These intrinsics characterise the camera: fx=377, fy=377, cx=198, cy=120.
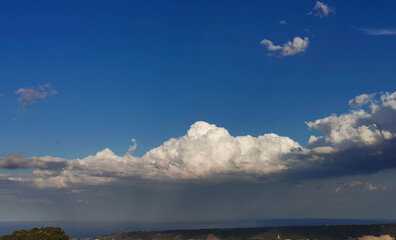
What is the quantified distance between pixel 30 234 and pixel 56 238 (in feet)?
29.2

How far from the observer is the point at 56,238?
13612 cm

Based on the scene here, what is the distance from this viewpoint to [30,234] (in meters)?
133

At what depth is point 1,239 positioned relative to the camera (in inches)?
5221

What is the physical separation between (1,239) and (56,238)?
724 inches

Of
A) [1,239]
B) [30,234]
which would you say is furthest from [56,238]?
[1,239]

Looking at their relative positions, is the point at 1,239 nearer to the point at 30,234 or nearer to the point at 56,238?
the point at 30,234

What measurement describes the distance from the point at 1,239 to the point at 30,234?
1007cm
